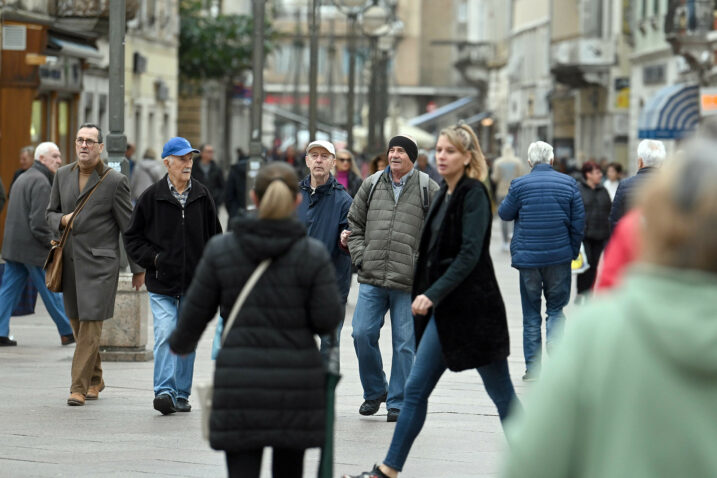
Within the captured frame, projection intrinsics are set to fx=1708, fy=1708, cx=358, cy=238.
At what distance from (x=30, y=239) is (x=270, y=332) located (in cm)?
1001

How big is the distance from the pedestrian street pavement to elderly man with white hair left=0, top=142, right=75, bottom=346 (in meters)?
1.34

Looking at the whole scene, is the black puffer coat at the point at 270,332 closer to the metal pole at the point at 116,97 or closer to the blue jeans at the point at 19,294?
the metal pole at the point at 116,97

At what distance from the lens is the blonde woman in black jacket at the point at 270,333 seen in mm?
5738

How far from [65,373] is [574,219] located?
405cm

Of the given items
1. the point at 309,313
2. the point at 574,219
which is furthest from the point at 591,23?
the point at 309,313

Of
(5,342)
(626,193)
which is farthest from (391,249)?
(5,342)

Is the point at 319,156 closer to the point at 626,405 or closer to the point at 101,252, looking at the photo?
the point at 101,252

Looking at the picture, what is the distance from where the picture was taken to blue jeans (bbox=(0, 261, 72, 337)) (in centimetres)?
1520

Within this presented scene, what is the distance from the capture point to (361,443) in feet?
31.7

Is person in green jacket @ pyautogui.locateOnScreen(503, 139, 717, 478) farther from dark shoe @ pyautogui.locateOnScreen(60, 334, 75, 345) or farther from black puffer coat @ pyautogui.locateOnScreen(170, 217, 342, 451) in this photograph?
dark shoe @ pyautogui.locateOnScreen(60, 334, 75, 345)

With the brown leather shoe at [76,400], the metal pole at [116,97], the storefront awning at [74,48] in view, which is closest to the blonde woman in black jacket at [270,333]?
the brown leather shoe at [76,400]

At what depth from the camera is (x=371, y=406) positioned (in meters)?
10.8

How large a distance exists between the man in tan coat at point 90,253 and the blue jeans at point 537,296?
324 cm

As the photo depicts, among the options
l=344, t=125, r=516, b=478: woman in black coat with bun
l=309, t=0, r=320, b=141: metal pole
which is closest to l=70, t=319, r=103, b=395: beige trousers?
l=344, t=125, r=516, b=478: woman in black coat with bun
